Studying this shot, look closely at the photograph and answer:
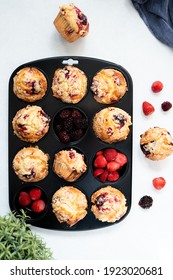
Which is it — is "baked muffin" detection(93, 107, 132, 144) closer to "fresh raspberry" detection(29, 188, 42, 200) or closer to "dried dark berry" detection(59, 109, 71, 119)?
"dried dark berry" detection(59, 109, 71, 119)

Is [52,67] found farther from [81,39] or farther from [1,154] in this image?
[1,154]

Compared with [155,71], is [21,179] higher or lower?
lower

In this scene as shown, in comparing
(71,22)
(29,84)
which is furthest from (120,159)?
(71,22)

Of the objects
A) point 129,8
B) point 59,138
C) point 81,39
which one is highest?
point 129,8

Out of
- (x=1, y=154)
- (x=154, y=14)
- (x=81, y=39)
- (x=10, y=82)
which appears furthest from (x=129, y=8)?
(x=1, y=154)

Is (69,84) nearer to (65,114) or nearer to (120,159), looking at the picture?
(65,114)

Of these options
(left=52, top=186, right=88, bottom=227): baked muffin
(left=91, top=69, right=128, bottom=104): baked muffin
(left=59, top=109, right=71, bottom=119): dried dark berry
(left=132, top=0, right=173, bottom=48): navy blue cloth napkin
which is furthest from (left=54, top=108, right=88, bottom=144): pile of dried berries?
(left=132, top=0, right=173, bottom=48): navy blue cloth napkin

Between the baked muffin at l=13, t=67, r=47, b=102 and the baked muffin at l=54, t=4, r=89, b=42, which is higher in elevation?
the baked muffin at l=54, t=4, r=89, b=42

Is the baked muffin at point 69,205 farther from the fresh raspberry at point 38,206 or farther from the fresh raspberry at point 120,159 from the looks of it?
the fresh raspberry at point 120,159
